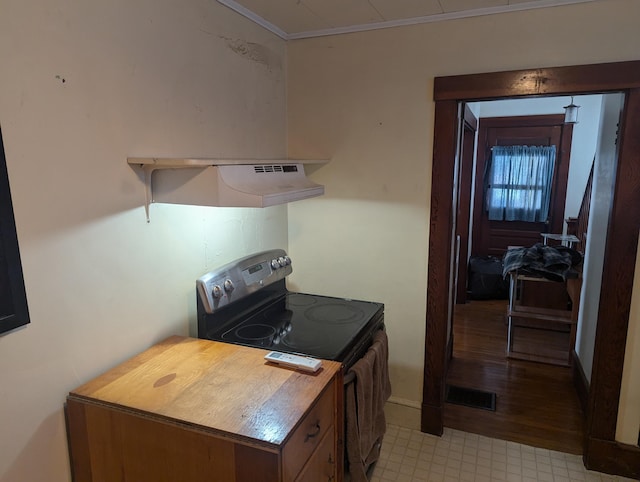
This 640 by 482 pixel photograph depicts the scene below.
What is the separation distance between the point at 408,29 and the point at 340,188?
89 centimetres

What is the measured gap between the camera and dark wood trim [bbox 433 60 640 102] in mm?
1937

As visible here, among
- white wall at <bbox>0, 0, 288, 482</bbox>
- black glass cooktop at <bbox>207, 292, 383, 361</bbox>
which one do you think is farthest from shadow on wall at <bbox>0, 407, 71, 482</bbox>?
black glass cooktop at <bbox>207, 292, 383, 361</bbox>

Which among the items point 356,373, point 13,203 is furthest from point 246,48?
point 356,373

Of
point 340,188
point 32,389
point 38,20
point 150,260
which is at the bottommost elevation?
point 32,389

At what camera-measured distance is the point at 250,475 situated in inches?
45.6

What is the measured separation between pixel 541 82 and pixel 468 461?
1.92 metres

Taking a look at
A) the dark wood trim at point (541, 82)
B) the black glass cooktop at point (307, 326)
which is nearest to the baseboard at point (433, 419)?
the black glass cooktop at point (307, 326)

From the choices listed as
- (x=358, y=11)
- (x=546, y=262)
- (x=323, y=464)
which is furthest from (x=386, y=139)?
(x=546, y=262)

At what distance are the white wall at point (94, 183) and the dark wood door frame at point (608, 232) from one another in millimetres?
1123

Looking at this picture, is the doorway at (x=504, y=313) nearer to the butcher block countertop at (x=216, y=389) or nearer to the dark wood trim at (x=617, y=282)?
the dark wood trim at (x=617, y=282)

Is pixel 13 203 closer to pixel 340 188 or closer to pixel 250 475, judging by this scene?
pixel 250 475

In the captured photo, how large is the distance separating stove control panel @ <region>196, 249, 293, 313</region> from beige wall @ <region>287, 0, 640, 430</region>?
41 cm

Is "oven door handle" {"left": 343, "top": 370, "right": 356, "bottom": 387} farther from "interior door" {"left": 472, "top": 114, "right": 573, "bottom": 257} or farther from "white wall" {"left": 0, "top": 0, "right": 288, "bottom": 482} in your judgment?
"interior door" {"left": 472, "top": 114, "right": 573, "bottom": 257}

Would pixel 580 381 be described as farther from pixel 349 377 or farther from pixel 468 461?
pixel 349 377
